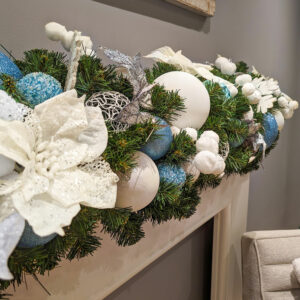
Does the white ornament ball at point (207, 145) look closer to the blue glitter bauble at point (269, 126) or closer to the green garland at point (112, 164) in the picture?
the green garland at point (112, 164)

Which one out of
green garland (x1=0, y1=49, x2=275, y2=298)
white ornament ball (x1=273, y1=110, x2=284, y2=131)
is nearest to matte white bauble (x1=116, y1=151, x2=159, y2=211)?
green garland (x1=0, y1=49, x2=275, y2=298)

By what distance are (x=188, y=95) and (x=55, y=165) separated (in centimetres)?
31

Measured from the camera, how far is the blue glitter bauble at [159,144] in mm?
450

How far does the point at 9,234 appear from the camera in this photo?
0.27m

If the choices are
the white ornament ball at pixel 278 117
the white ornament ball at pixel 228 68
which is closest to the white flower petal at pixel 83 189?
the white ornament ball at pixel 228 68

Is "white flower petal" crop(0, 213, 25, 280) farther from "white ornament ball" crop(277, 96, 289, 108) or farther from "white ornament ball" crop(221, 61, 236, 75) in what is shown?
"white ornament ball" crop(277, 96, 289, 108)

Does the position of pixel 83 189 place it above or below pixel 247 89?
below

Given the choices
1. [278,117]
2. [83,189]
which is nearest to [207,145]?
[83,189]

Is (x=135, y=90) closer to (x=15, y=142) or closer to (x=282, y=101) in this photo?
(x=15, y=142)

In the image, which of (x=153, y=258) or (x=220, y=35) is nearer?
(x=153, y=258)

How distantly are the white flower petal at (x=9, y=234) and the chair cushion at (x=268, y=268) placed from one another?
43.0 inches

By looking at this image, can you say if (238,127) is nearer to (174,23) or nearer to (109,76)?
(109,76)

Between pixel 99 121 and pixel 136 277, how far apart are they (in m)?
0.73

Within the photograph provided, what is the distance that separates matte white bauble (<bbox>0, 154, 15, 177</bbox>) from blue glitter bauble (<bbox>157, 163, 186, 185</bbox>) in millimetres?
237
